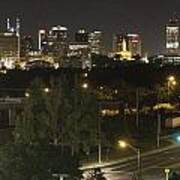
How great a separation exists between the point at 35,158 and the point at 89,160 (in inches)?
733

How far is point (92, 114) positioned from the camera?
51062 mm

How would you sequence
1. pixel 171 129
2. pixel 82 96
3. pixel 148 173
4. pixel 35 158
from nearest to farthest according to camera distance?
pixel 35 158 < pixel 148 173 < pixel 82 96 < pixel 171 129

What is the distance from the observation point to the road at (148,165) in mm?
44209

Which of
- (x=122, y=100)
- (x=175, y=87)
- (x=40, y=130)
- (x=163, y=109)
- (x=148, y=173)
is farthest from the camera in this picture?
(x=175, y=87)

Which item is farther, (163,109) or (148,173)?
(163,109)

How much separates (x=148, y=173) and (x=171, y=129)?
2192cm

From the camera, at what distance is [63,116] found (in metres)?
51.1

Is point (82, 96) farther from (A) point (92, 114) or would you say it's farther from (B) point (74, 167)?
(B) point (74, 167)

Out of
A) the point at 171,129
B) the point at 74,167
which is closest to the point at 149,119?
the point at 171,129

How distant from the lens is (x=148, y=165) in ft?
158

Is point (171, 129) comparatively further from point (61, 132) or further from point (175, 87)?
point (175, 87)

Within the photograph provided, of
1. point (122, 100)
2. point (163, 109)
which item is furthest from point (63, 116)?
point (122, 100)

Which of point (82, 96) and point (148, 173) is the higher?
point (82, 96)

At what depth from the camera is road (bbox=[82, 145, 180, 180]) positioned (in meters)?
44.2
